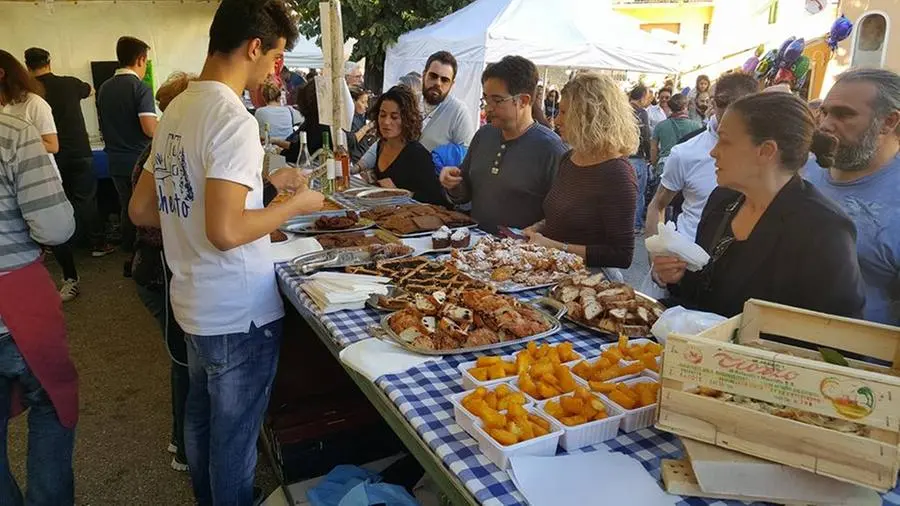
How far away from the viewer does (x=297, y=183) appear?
2.52 metres

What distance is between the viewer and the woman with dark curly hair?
12.8ft

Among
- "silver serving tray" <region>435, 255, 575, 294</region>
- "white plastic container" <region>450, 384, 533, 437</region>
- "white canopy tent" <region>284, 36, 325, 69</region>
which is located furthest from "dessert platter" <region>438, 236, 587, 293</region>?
"white canopy tent" <region>284, 36, 325, 69</region>

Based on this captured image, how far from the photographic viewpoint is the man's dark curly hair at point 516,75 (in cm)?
325

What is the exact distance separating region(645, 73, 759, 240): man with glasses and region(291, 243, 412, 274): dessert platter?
6.24ft

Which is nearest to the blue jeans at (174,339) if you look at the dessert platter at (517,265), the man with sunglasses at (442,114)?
the dessert platter at (517,265)

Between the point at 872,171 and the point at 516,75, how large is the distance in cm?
169

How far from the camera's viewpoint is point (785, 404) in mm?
1085

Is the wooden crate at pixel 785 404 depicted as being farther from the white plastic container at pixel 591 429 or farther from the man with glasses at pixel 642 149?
the man with glasses at pixel 642 149

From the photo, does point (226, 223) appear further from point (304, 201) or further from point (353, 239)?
point (353, 239)

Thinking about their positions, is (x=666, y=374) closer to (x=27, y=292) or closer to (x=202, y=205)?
(x=202, y=205)

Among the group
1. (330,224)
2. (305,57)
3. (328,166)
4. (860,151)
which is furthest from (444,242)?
(305,57)

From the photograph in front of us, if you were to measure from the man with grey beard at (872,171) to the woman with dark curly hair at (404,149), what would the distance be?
2175 millimetres

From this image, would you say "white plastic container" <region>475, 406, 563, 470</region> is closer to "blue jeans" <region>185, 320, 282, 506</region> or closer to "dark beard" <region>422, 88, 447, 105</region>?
"blue jeans" <region>185, 320, 282, 506</region>

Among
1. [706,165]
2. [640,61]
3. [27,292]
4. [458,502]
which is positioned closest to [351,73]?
[640,61]
